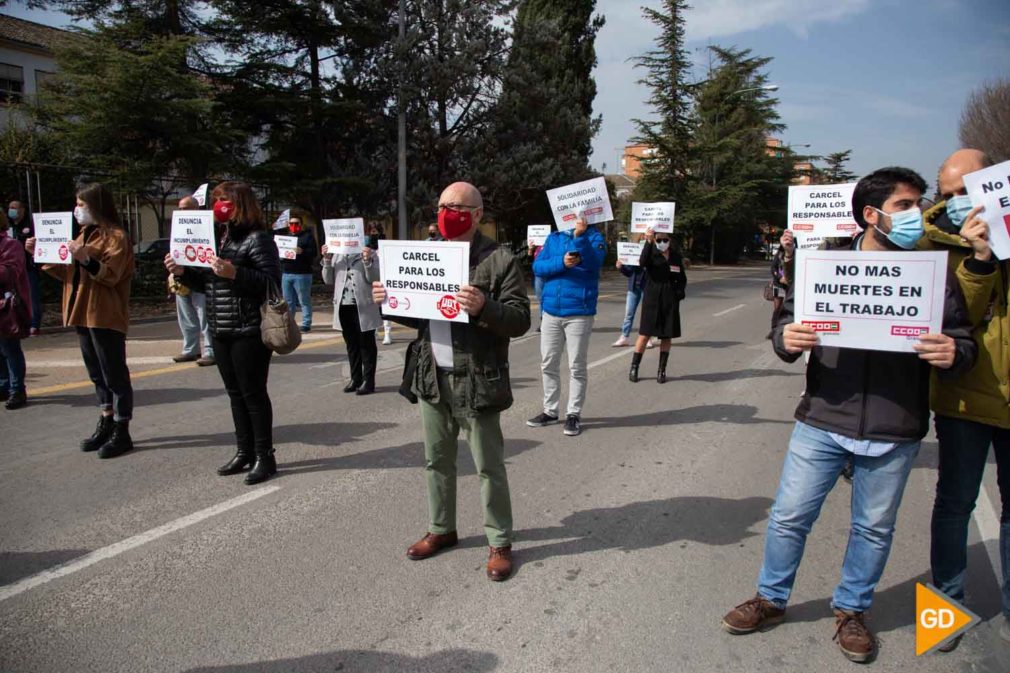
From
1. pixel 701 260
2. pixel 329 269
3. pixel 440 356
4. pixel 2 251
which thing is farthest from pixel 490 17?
pixel 701 260

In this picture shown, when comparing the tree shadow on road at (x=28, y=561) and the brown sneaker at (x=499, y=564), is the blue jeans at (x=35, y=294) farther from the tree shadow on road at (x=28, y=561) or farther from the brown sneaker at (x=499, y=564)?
the brown sneaker at (x=499, y=564)

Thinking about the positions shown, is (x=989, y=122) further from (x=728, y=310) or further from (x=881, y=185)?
(x=881, y=185)

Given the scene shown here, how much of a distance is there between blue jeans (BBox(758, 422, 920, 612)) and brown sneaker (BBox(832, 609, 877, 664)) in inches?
1.9

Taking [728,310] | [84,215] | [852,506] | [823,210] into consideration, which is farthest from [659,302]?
[728,310]

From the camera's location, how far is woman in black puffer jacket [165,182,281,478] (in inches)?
186

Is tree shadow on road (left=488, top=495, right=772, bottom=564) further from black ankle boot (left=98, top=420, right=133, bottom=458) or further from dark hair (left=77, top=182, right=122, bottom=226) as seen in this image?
dark hair (left=77, top=182, right=122, bottom=226)

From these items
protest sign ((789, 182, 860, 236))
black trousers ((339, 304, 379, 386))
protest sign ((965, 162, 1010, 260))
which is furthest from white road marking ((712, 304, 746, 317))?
protest sign ((965, 162, 1010, 260))

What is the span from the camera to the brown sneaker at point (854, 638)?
2842 mm

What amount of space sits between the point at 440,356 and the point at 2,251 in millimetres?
5415

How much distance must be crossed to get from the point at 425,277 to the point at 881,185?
2.10 metres

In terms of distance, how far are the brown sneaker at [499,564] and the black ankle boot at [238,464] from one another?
2.42 m

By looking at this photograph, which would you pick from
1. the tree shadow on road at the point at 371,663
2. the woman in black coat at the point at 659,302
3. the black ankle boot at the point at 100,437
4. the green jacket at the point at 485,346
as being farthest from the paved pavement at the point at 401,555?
the woman in black coat at the point at 659,302

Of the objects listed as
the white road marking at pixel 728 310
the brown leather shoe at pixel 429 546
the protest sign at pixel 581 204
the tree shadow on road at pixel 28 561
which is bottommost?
the tree shadow on road at pixel 28 561

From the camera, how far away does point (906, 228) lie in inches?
107
